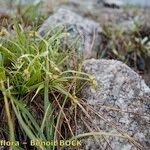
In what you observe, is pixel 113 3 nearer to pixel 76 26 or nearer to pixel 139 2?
pixel 139 2

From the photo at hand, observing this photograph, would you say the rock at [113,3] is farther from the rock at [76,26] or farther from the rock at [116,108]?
the rock at [116,108]

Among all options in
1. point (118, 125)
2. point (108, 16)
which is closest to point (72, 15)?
point (108, 16)

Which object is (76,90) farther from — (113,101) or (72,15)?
(72,15)

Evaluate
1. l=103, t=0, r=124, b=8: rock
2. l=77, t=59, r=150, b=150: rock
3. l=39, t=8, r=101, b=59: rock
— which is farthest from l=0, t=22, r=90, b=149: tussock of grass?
l=103, t=0, r=124, b=8: rock

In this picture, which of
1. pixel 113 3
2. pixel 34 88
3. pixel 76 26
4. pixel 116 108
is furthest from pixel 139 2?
pixel 34 88

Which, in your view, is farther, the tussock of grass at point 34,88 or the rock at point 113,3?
the rock at point 113,3

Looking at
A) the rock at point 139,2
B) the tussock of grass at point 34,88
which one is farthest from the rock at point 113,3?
the tussock of grass at point 34,88

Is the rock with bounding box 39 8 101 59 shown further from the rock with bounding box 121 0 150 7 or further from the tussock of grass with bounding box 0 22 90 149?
the rock with bounding box 121 0 150 7

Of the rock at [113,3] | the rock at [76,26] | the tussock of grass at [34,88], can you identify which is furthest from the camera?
the rock at [113,3]
